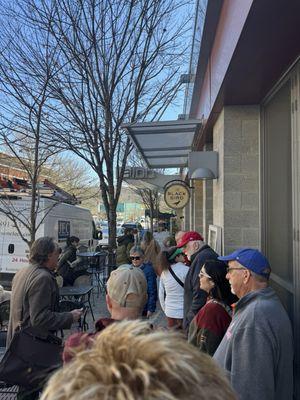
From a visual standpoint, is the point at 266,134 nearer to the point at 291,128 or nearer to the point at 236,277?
the point at 291,128

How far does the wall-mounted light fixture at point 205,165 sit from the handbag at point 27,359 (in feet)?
10.5

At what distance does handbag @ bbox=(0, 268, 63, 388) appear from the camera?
9.70 feet

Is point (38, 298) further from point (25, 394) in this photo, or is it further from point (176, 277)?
point (176, 277)

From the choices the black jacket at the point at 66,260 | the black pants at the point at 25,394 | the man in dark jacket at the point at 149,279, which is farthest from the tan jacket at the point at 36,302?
the black jacket at the point at 66,260

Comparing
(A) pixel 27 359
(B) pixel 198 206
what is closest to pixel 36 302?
(A) pixel 27 359

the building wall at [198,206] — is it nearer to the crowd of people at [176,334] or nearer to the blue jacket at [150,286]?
the blue jacket at [150,286]

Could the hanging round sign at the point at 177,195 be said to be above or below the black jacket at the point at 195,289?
above

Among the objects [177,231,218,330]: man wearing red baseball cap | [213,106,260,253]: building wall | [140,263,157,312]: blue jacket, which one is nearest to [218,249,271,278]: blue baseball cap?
[177,231,218,330]: man wearing red baseball cap

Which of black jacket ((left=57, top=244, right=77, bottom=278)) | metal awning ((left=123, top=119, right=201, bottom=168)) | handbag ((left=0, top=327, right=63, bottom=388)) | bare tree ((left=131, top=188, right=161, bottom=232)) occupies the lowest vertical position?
handbag ((left=0, top=327, right=63, bottom=388))

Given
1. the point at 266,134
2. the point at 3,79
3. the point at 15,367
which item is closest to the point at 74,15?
the point at 3,79

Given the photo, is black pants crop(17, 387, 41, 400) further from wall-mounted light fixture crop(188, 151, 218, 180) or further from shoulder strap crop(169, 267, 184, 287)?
wall-mounted light fixture crop(188, 151, 218, 180)

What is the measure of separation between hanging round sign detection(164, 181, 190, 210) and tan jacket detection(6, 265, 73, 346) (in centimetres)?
680

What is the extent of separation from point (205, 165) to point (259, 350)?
3762 millimetres

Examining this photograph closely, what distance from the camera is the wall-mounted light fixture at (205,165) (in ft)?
18.3
